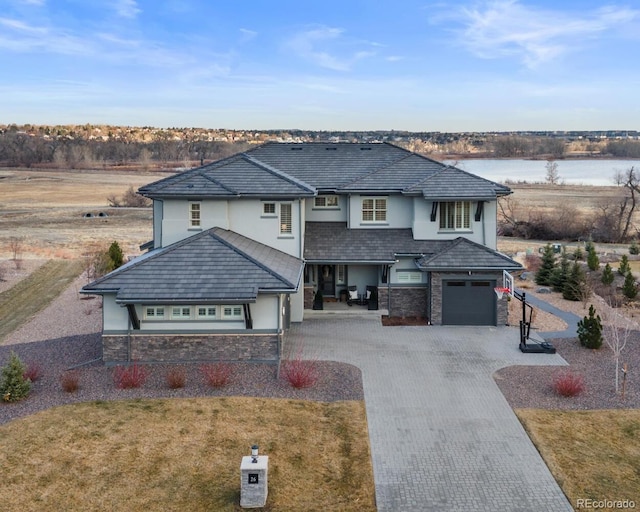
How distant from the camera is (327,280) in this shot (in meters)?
24.9

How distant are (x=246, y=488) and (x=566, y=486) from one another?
6195mm

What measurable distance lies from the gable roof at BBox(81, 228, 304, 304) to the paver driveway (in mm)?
3079

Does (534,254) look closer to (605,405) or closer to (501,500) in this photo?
(605,405)

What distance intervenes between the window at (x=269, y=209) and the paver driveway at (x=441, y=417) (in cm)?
449

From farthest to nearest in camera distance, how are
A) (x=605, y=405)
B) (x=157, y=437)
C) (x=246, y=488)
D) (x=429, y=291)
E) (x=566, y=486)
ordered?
1. (x=429, y=291)
2. (x=605, y=405)
3. (x=157, y=437)
4. (x=566, y=486)
5. (x=246, y=488)

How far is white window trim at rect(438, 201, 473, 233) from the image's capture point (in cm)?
2342

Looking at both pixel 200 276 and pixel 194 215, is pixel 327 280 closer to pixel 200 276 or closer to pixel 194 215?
pixel 194 215

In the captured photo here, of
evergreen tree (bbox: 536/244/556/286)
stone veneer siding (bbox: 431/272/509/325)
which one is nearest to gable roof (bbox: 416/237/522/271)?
stone veneer siding (bbox: 431/272/509/325)

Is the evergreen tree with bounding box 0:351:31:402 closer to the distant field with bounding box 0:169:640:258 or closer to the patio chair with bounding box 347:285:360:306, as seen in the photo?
the patio chair with bounding box 347:285:360:306

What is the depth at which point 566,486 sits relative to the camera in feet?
35.9

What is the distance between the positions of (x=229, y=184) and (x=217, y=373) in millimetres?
8548

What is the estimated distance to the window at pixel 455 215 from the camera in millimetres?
23438

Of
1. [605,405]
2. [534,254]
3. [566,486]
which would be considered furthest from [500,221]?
[566,486]

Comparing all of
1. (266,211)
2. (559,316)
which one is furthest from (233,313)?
(559,316)
